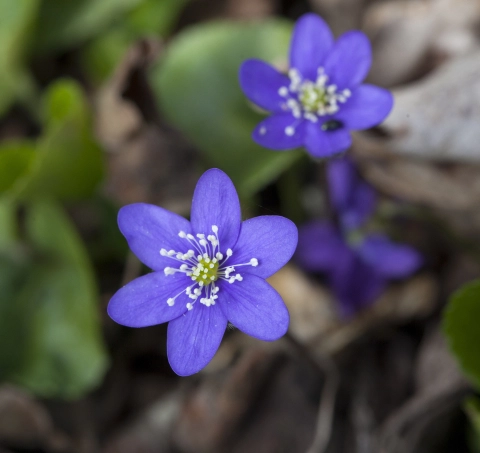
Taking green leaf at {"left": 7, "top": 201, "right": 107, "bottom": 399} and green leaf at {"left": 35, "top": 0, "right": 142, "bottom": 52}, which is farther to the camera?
green leaf at {"left": 35, "top": 0, "right": 142, "bottom": 52}

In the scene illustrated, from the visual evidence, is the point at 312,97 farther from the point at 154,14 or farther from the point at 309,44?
the point at 154,14

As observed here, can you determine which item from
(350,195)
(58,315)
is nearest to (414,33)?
(350,195)

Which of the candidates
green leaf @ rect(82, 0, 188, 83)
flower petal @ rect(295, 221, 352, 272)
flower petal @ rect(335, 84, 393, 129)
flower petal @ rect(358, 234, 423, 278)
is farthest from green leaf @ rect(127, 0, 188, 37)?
flower petal @ rect(358, 234, 423, 278)

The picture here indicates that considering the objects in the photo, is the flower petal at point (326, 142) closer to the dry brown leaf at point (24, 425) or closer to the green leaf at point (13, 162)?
the green leaf at point (13, 162)

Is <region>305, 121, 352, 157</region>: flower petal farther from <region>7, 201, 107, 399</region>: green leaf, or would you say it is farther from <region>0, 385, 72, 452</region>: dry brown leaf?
<region>0, 385, 72, 452</region>: dry brown leaf

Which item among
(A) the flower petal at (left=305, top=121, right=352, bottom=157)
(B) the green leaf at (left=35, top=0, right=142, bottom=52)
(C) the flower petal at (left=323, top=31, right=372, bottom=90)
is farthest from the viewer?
(B) the green leaf at (left=35, top=0, right=142, bottom=52)

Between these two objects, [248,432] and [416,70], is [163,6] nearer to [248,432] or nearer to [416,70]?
[416,70]
